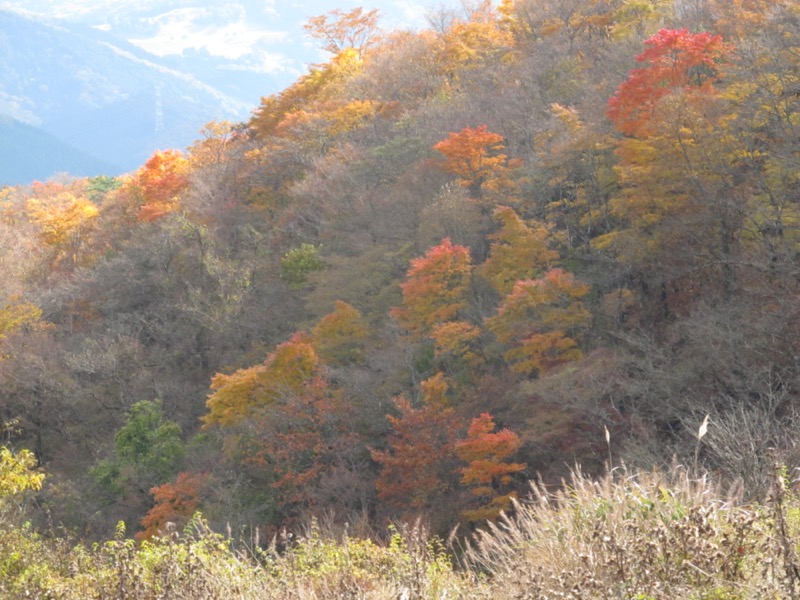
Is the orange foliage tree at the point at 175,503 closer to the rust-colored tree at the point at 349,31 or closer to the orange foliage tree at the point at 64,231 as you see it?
the orange foliage tree at the point at 64,231

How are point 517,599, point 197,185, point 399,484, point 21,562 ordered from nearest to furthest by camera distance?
point 517,599, point 21,562, point 399,484, point 197,185

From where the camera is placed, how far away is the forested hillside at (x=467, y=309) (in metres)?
15.4

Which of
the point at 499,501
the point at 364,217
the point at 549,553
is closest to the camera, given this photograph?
the point at 549,553

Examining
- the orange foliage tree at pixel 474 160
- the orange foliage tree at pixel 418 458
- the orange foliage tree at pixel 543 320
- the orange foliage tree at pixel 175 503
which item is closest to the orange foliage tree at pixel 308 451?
the orange foliage tree at pixel 418 458

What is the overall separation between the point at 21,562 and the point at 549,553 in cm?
563

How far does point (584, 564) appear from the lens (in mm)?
4219

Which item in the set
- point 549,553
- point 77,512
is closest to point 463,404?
point 77,512

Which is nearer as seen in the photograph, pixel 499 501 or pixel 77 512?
pixel 499 501

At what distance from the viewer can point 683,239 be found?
58.6 ft

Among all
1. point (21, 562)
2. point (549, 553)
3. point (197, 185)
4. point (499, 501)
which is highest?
point (197, 185)

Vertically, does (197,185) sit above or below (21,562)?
above

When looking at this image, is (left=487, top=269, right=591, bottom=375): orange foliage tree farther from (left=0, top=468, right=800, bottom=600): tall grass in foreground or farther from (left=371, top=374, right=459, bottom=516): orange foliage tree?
(left=0, top=468, right=800, bottom=600): tall grass in foreground

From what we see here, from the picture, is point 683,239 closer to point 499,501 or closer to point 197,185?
point 499,501

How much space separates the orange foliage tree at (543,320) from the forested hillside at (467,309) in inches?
3.0
